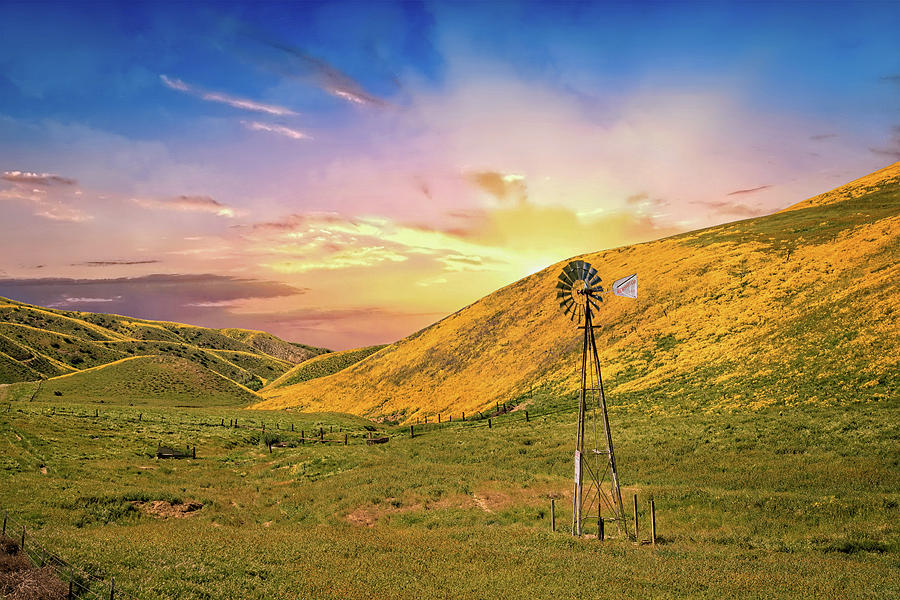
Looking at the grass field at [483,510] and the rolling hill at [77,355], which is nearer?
the grass field at [483,510]

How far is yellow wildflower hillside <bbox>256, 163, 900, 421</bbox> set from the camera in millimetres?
46081

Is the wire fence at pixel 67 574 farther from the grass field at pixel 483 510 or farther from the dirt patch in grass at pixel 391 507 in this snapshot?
the dirt patch in grass at pixel 391 507

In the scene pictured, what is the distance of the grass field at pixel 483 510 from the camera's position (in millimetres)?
16672

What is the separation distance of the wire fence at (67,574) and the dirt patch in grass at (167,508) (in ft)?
32.2

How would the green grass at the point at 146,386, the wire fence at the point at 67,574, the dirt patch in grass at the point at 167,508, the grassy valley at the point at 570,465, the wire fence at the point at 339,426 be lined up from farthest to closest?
the green grass at the point at 146,386, the wire fence at the point at 339,426, the dirt patch in grass at the point at 167,508, the grassy valley at the point at 570,465, the wire fence at the point at 67,574

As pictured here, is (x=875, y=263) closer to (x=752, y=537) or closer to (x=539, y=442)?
(x=539, y=442)

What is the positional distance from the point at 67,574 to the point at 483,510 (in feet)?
65.5

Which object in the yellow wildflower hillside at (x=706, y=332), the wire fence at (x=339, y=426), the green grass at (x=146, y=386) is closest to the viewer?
the yellow wildflower hillside at (x=706, y=332)

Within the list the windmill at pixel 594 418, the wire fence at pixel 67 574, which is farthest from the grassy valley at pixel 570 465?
the windmill at pixel 594 418

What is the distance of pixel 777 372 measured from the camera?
46781mm

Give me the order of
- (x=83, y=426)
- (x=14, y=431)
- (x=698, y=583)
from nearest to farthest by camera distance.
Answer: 1. (x=698, y=583)
2. (x=14, y=431)
3. (x=83, y=426)

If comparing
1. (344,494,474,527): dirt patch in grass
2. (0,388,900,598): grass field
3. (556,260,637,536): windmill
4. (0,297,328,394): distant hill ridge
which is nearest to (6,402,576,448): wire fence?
(0,388,900,598): grass field

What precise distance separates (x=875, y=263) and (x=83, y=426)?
283ft


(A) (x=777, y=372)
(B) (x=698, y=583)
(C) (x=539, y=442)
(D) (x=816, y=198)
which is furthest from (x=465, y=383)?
(D) (x=816, y=198)
